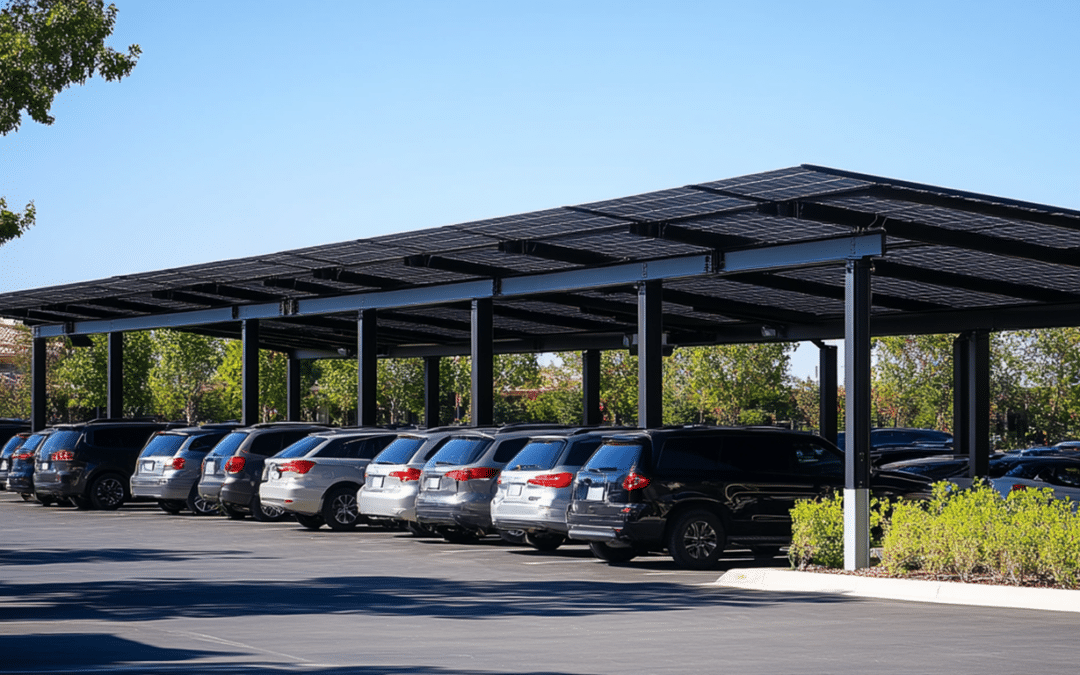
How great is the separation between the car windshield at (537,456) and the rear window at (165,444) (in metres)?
11.1

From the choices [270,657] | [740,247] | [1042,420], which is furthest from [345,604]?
[1042,420]

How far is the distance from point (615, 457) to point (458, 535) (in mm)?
5070

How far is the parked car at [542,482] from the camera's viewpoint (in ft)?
63.1

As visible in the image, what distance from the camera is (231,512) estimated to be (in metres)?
27.7

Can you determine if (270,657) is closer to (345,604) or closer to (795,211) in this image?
(345,604)

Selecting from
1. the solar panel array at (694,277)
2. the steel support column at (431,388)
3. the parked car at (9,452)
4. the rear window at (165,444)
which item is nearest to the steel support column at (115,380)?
the solar panel array at (694,277)

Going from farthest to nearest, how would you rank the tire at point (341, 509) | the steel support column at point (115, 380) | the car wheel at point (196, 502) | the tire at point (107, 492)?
the steel support column at point (115, 380) → the tire at point (107, 492) → the car wheel at point (196, 502) → the tire at point (341, 509)

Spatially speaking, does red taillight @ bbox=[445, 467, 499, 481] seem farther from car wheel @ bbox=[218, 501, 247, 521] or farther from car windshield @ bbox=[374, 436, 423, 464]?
car wheel @ bbox=[218, 501, 247, 521]

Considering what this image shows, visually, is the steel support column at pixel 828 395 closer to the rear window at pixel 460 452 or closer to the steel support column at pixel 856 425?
the rear window at pixel 460 452

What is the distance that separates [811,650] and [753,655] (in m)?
0.55

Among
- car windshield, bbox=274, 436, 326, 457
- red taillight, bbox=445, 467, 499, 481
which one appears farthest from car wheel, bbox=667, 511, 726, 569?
car windshield, bbox=274, 436, 326, 457

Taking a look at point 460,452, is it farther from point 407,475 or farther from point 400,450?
point 400,450

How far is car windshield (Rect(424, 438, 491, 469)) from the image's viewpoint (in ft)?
70.9

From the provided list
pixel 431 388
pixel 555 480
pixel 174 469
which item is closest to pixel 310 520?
pixel 174 469
